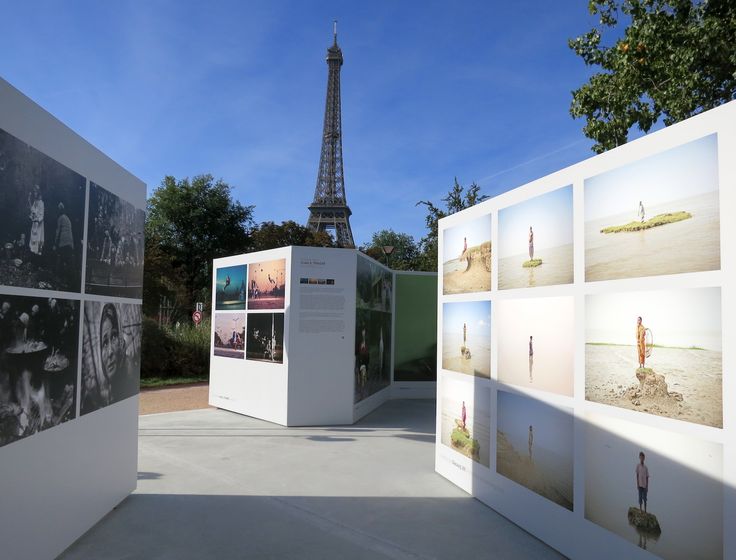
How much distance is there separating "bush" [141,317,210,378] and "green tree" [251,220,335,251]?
15949 mm

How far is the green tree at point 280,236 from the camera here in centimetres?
3681

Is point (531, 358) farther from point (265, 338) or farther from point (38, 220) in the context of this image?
point (265, 338)

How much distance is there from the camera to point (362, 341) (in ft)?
40.0

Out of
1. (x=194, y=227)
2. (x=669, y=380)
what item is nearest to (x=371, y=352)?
(x=669, y=380)

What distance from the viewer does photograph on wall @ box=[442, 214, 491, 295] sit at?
667 centimetres

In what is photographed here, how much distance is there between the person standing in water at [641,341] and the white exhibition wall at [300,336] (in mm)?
7507

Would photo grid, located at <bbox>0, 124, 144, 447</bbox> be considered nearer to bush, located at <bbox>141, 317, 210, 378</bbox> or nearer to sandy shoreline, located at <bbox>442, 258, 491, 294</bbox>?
sandy shoreline, located at <bbox>442, 258, 491, 294</bbox>

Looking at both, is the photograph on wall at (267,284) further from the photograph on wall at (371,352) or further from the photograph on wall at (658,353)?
the photograph on wall at (658,353)

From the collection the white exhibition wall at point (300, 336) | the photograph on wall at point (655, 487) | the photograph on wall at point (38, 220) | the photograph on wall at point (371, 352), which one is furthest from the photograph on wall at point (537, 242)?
the photograph on wall at point (371, 352)

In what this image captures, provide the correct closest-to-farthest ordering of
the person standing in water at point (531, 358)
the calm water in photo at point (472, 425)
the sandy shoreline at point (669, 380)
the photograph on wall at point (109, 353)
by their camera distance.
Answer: the sandy shoreline at point (669, 380) < the photograph on wall at point (109, 353) < the person standing in water at point (531, 358) < the calm water in photo at point (472, 425)

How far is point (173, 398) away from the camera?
49.2 feet

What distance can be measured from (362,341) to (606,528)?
8006 millimetres

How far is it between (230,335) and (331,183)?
5219 centimetres

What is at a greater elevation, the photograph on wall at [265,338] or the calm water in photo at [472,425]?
the photograph on wall at [265,338]
